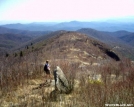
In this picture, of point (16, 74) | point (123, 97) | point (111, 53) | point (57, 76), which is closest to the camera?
point (123, 97)

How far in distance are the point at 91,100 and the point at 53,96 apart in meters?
2.81

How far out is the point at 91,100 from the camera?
7336 millimetres

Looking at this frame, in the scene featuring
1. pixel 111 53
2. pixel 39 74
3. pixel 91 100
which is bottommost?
pixel 111 53

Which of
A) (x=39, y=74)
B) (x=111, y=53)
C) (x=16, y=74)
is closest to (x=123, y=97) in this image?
(x=16, y=74)

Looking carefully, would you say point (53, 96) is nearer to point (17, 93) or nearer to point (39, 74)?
point (17, 93)

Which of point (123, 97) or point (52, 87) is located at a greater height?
point (123, 97)

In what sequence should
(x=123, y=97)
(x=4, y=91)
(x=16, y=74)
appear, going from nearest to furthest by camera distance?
(x=123, y=97) → (x=4, y=91) → (x=16, y=74)

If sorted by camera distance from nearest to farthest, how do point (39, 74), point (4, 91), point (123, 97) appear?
point (123, 97) < point (4, 91) < point (39, 74)

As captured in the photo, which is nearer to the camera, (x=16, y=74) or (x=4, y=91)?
(x=4, y=91)

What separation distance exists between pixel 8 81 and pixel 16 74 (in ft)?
5.41

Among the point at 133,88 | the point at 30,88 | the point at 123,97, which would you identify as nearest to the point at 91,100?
the point at 123,97

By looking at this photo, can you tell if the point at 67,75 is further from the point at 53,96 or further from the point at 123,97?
the point at 123,97

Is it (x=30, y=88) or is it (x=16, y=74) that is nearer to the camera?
(x=30, y=88)

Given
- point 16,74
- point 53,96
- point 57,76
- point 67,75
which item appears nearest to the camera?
point 53,96
